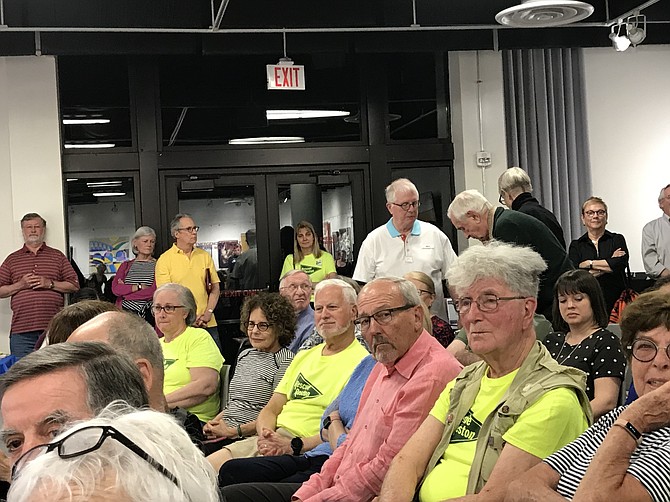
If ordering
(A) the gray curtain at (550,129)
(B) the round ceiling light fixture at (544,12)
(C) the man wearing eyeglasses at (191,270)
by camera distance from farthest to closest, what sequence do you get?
(A) the gray curtain at (550,129), (C) the man wearing eyeglasses at (191,270), (B) the round ceiling light fixture at (544,12)

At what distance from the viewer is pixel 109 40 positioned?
838 cm

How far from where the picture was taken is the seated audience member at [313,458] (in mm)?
3916

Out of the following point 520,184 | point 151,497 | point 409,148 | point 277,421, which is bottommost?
point 277,421

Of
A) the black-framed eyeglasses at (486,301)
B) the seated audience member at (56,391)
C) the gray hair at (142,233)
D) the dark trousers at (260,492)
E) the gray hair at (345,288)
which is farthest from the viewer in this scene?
the gray hair at (142,233)

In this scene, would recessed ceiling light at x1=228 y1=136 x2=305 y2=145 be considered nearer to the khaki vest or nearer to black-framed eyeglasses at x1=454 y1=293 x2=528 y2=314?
black-framed eyeglasses at x1=454 y1=293 x2=528 y2=314

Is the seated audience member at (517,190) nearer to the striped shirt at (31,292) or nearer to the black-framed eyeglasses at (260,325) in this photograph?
→ the black-framed eyeglasses at (260,325)

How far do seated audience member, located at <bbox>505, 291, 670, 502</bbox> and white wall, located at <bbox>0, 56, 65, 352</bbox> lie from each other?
671 cm

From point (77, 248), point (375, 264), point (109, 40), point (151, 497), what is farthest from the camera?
point (77, 248)

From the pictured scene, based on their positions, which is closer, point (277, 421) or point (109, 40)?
point (277, 421)

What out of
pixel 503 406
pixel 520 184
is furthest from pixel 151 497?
pixel 520 184

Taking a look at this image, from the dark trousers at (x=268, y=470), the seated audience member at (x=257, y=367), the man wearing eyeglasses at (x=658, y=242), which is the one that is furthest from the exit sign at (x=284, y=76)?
→ the dark trousers at (x=268, y=470)

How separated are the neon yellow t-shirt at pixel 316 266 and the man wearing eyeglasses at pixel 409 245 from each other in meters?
1.62

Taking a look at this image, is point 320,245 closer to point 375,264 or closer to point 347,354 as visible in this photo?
point 375,264

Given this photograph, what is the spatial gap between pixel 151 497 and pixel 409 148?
325 inches
